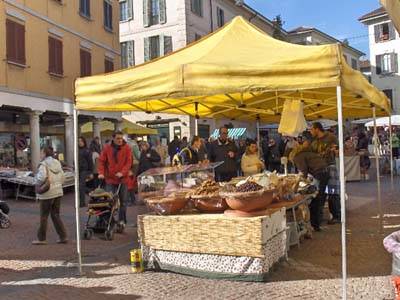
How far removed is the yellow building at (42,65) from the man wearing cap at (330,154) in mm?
11865

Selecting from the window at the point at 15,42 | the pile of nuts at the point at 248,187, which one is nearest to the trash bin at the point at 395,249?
the pile of nuts at the point at 248,187

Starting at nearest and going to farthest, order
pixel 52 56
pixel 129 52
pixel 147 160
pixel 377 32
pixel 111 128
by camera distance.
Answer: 1. pixel 147 160
2. pixel 52 56
3. pixel 111 128
4. pixel 129 52
5. pixel 377 32

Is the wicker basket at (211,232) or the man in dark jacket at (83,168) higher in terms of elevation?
the man in dark jacket at (83,168)

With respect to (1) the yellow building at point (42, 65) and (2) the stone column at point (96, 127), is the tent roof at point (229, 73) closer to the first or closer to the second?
(1) the yellow building at point (42, 65)

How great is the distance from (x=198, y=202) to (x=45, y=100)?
50.2ft

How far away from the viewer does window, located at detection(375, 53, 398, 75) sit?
50.7 meters

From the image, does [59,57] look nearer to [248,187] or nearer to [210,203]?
[210,203]

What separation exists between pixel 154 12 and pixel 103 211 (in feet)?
95.6

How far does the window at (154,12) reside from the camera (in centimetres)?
3644

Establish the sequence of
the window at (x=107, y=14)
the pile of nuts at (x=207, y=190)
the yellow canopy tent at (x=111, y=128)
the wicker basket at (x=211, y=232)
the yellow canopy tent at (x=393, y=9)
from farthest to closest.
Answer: the window at (x=107, y=14)
the yellow canopy tent at (x=111, y=128)
the pile of nuts at (x=207, y=190)
the wicker basket at (x=211, y=232)
the yellow canopy tent at (x=393, y=9)

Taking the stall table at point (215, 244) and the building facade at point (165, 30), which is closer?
the stall table at point (215, 244)

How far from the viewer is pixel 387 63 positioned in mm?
51500

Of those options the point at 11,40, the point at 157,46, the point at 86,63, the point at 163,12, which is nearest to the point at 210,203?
the point at 11,40

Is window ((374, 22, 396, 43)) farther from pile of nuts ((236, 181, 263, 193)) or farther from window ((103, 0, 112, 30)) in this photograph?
pile of nuts ((236, 181, 263, 193))
